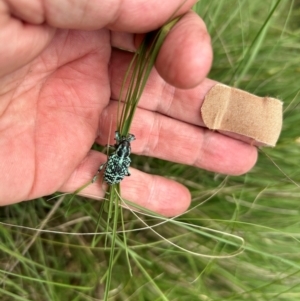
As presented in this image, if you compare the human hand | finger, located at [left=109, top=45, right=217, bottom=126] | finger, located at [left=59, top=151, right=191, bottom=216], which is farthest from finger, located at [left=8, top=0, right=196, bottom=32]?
finger, located at [left=59, top=151, right=191, bottom=216]

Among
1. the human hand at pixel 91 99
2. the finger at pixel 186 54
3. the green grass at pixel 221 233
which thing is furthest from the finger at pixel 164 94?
the finger at pixel 186 54

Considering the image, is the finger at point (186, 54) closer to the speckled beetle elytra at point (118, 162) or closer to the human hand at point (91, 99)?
the human hand at point (91, 99)

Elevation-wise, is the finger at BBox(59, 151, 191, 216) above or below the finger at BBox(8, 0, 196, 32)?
below

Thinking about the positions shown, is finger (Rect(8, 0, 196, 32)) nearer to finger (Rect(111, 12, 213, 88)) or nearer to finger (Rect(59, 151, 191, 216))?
finger (Rect(111, 12, 213, 88))

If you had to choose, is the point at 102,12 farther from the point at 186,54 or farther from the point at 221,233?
the point at 221,233

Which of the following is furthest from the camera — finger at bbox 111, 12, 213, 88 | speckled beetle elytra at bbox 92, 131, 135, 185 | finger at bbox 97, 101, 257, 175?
finger at bbox 97, 101, 257, 175

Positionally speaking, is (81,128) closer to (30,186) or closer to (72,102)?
(72,102)

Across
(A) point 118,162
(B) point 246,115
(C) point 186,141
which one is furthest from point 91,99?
(B) point 246,115
